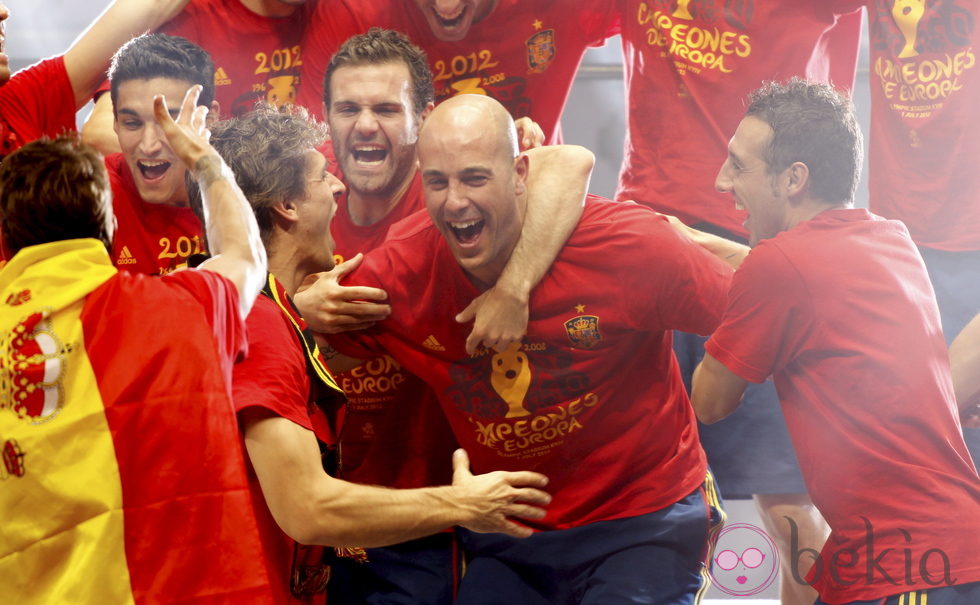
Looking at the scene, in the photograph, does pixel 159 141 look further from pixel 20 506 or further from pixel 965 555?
pixel 965 555

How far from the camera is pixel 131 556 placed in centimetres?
184

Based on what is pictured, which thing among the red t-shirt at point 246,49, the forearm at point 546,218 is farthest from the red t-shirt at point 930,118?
the red t-shirt at point 246,49

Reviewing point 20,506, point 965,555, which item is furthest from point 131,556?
point 965,555

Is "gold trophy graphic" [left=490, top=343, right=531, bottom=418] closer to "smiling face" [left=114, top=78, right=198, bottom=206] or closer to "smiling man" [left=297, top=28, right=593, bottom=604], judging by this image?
"smiling man" [left=297, top=28, right=593, bottom=604]

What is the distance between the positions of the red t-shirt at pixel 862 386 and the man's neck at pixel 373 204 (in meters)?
0.82

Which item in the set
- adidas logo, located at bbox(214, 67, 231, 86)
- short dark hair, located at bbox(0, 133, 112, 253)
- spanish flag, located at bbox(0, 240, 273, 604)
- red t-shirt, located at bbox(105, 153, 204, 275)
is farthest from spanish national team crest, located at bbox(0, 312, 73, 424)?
adidas logo, located at bbox(214, 67, 231, 86)

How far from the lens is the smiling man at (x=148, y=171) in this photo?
2.72m

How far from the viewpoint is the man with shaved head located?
2.37 meters

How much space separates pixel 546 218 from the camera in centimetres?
240

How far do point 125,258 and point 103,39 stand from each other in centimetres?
59

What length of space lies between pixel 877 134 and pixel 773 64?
357 mm

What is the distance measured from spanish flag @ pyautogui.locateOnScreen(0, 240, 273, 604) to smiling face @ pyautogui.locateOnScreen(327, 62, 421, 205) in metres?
0.87

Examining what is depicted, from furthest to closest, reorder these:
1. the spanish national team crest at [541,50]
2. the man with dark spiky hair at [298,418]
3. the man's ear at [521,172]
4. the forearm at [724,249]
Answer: the spanish national team crest at [541,50], the forearm at [724,249], the man's ear at [521,172], the man with dark spiky hair at [298,418]

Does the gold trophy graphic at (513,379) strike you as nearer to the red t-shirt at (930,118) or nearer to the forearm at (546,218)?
the forearm at (546,218)
